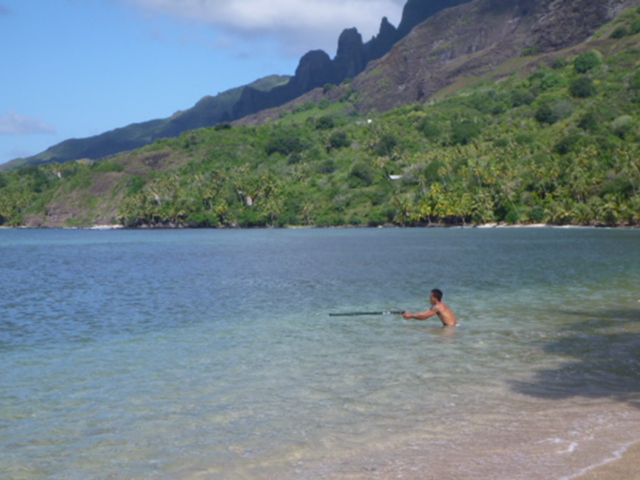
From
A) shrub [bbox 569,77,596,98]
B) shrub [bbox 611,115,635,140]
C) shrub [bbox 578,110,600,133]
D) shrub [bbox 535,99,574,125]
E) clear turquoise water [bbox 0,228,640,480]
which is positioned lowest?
clear turquoise water [bbox 0,228,640,480]

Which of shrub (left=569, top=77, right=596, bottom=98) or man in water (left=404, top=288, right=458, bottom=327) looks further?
shrub (left=569, top=77, right=596, bottom=98)

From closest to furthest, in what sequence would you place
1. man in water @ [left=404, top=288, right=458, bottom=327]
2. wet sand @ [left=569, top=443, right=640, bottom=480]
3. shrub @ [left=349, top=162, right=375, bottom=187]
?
1. wet sand @ [left=569, top=443, right=640, bottom=480]
2. man in water @ [left=404, top=288, right=458, bottom=327]
3. shrub @ [left=349, top=162, right=375, bottom=187]

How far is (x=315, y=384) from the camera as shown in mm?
17203

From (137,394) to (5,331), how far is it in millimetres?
13651

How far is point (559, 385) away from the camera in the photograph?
52.7ft

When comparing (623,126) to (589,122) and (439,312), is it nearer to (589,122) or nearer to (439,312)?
(589,122)

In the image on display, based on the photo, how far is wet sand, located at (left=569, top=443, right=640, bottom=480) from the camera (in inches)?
381

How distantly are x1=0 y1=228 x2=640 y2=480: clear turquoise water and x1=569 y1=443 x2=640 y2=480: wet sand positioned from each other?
1.03 ft

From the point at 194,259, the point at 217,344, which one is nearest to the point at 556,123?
the point at 194,259

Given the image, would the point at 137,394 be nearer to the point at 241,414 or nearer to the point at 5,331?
the point at 241,414

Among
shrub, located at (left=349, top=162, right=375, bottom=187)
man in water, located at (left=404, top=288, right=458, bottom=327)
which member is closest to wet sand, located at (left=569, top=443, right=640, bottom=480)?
man in water, located at (left=404, top=288, right=458, bottom=327)

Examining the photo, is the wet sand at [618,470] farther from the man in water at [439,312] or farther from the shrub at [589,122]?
the shrub at [589,122]

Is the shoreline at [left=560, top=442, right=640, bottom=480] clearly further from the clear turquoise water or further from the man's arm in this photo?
the man's arm

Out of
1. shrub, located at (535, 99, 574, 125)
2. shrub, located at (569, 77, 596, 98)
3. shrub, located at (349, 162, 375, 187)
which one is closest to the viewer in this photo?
shrub, located at (535, 99, 574, 125)
